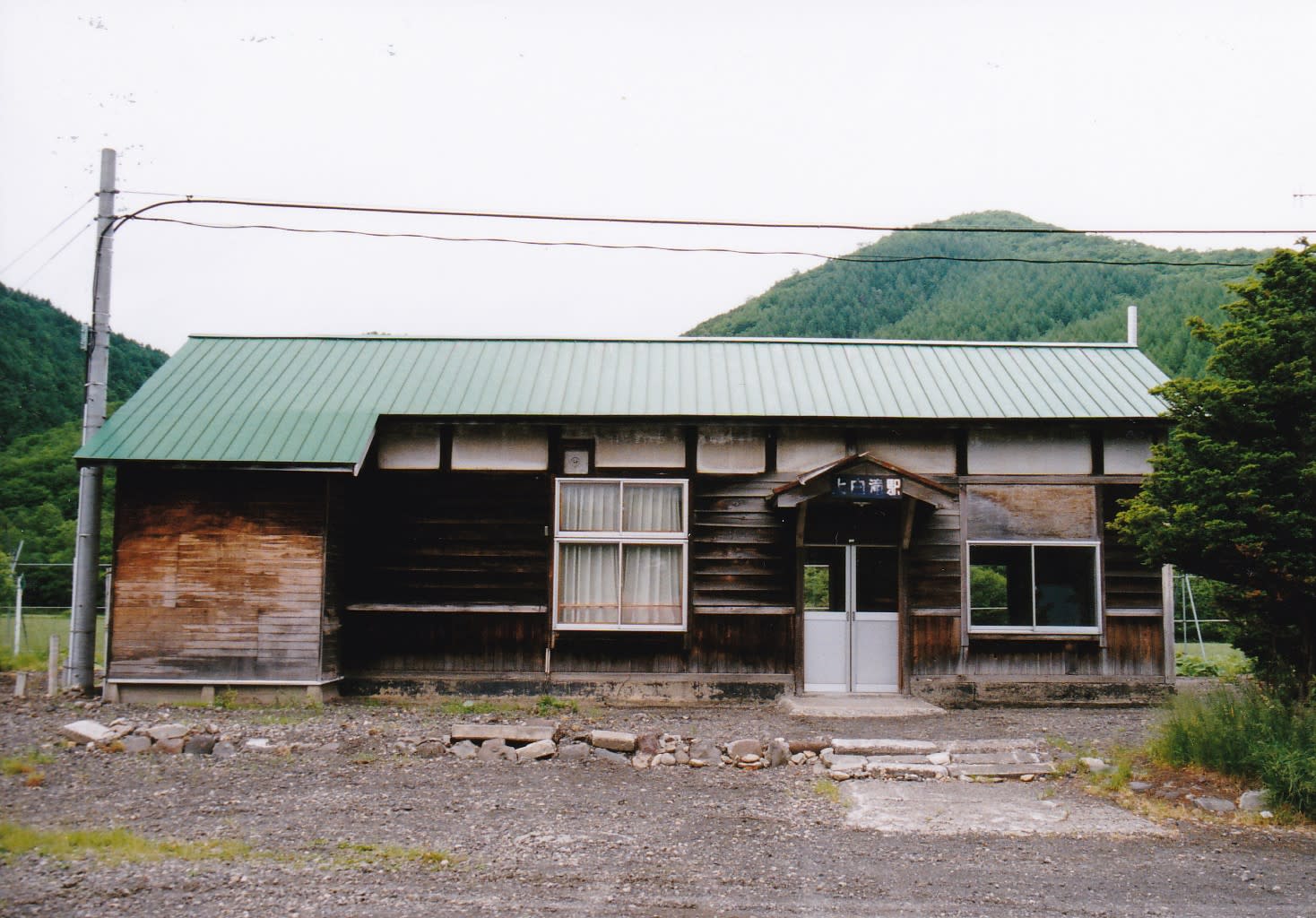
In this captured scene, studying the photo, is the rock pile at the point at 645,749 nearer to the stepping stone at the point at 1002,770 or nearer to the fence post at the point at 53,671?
the stepping stone at the point at 1002,770

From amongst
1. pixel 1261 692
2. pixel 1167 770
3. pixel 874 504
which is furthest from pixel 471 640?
pixel 1261 692

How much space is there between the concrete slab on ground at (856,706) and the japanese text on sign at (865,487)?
2556 mm

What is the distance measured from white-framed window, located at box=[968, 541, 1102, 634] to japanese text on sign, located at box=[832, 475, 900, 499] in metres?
1.69

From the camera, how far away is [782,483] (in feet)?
41.0

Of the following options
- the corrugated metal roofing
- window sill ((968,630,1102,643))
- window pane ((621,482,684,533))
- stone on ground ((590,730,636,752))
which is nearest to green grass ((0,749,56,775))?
the corrugated metal roofing

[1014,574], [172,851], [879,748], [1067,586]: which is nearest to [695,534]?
[879,748]

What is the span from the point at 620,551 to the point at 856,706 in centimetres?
353

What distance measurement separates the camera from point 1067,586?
503 inches

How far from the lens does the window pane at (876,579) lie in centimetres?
1259

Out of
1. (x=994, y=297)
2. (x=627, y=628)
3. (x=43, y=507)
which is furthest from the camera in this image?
→ (x=994, y=297)

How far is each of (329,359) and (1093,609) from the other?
37.1 ft

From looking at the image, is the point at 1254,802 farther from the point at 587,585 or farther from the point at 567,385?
the point at 567,385

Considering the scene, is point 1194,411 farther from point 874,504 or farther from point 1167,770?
point 874,504

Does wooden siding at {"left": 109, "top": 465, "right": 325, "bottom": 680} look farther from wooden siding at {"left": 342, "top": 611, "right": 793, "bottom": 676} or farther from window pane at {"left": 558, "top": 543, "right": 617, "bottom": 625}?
window pane at {"left": 558, "top": 543, "right": 617, "bottom": 625}
